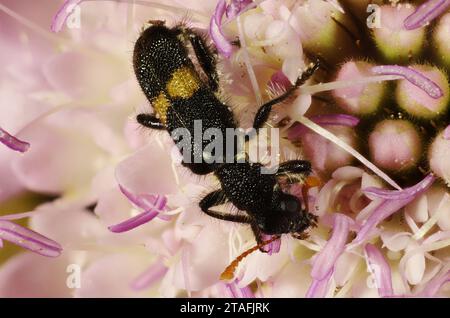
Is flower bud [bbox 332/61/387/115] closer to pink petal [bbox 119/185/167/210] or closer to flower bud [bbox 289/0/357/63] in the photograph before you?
flower bud [bbox 289/0/357/63]

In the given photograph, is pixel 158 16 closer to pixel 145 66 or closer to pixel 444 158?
pixel 145 66

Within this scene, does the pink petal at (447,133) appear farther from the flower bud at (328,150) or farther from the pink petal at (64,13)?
the pink petal at (64,13)

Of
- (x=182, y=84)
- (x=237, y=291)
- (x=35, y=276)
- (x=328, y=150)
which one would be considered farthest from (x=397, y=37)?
(x=35, y=276)

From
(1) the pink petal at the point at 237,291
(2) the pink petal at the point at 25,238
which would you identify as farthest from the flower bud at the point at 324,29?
(2) the pink petal at the point at 25,238

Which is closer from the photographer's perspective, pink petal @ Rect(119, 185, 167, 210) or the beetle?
the beetle

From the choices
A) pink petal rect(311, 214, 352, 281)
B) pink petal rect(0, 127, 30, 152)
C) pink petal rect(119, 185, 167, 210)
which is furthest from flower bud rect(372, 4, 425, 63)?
pink petal rect(0, 127, 30, 152)

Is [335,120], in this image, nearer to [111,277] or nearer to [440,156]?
[440,156]
